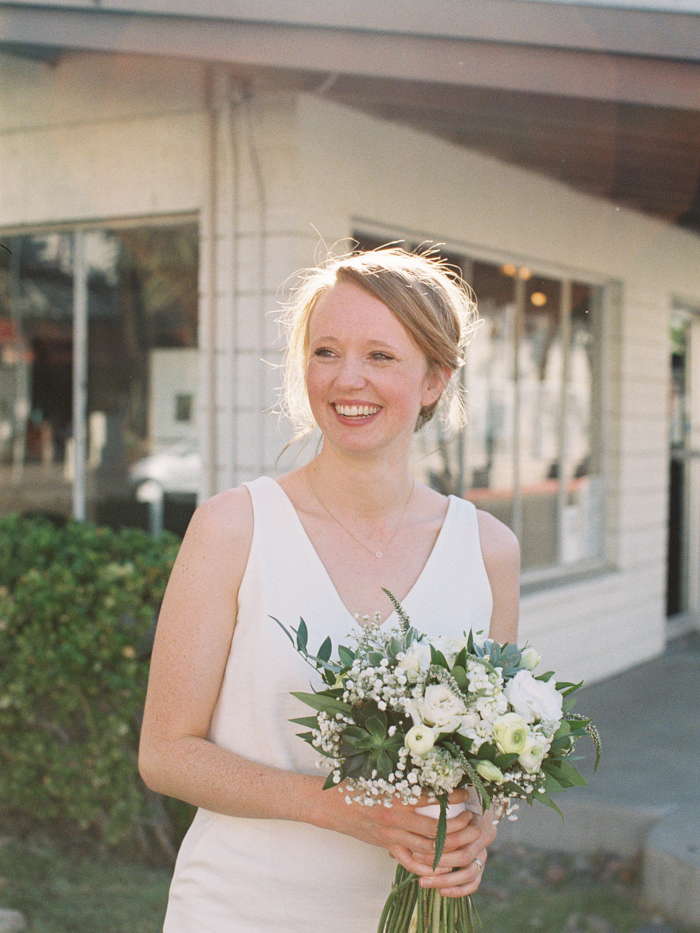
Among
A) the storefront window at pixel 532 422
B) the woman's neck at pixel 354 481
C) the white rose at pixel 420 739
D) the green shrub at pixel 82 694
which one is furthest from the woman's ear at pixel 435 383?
the storefront window at pixel 532 422

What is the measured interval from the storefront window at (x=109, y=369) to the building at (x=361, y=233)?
2 cm

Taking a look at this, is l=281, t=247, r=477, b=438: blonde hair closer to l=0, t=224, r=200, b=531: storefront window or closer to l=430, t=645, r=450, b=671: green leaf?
l=430, t=645, r=450, b=671: green leaf

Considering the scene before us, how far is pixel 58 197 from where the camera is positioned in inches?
220

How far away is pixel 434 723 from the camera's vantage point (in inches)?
59.5

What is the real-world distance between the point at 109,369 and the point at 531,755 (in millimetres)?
4855

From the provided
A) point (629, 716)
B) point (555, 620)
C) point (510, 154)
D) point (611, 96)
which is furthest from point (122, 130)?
point (629, 716)

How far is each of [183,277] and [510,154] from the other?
2061mm

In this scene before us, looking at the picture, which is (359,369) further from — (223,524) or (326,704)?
(326,704)

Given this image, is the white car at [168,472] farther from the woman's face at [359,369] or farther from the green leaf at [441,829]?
the green leaf at [441,829]

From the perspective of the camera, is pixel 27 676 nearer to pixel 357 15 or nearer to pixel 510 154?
pixel 357 15

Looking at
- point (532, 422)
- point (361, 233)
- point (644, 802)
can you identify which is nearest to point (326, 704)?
point (644, 802)

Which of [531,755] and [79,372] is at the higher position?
[79,372]

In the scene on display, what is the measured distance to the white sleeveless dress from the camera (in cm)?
178

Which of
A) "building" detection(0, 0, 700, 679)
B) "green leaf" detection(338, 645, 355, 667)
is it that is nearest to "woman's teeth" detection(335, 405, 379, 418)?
"green leaf" detection(338, 645, 355, 667)
